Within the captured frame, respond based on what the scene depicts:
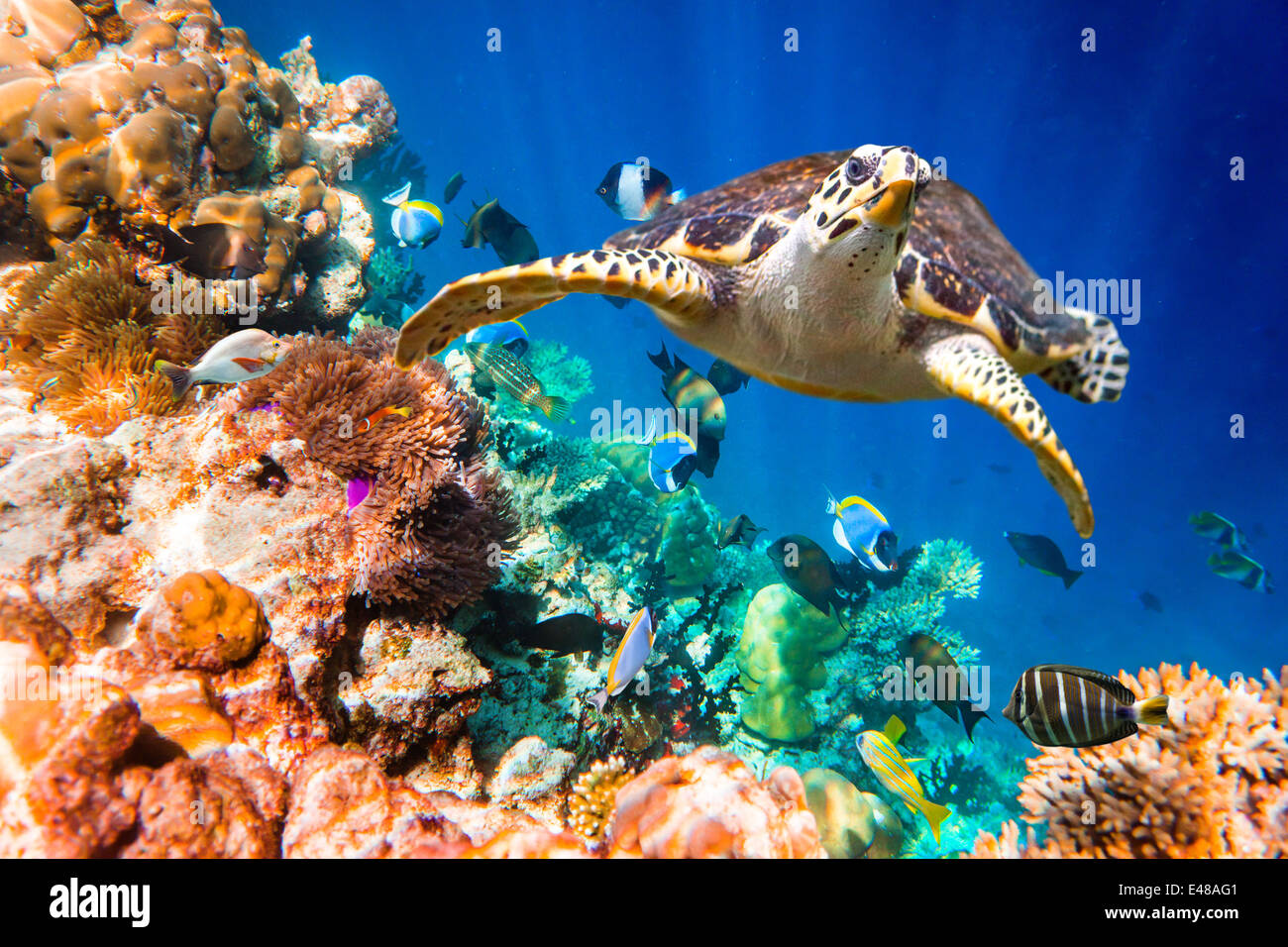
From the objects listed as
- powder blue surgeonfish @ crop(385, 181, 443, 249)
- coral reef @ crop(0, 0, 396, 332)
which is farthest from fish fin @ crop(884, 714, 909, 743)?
powder blue surgeonfish @ crop(385, 181, 443, 249)

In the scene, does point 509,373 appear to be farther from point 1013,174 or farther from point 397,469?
point 1013,174

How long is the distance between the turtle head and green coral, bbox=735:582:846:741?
460cm

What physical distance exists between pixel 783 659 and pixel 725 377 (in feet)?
11.2

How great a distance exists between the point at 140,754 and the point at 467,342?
5.33 metres

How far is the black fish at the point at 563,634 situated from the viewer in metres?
3.19

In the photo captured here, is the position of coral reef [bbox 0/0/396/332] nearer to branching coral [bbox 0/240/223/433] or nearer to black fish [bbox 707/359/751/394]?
branching coral [bbox 0/240/223/433]

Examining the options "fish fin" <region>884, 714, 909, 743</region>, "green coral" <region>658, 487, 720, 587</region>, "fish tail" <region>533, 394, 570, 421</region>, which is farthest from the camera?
"green coral" <region>658, 487, 720, 587</region>

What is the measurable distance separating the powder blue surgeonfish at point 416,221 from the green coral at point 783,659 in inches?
256

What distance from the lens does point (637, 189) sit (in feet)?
19.0

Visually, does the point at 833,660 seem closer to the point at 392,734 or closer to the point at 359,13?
the point at 392,734

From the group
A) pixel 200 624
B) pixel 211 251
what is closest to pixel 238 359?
pixel 200 624

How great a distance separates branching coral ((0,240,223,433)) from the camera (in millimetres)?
3131

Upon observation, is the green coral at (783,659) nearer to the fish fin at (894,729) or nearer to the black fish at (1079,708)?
the fish fin at (894,729)
